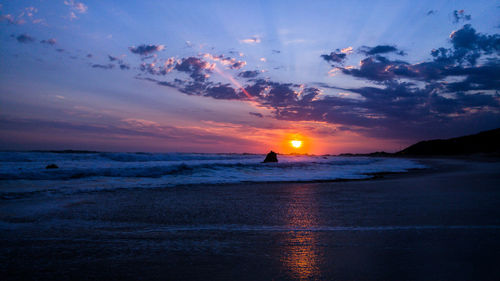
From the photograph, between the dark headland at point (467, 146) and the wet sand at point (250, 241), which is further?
the dark headland at point (467, 146)

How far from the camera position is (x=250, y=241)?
3102mm

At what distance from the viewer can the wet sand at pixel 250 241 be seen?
2.29 meters

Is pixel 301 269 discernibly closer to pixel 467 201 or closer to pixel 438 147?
pixel 467 201

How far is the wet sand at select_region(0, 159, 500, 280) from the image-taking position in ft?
7.50

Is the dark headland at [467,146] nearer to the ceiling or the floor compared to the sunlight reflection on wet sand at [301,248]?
nearer to the ceiling

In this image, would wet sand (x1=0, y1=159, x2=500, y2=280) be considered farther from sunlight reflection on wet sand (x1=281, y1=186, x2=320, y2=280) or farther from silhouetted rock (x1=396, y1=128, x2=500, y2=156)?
silhouetted rock (x1=396, y1=128, x2=500, y2=156)

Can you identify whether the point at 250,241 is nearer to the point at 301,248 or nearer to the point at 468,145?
the point at 301,248

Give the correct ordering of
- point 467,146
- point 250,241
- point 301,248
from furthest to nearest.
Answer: point 467,146, point 250,241, point 301,248

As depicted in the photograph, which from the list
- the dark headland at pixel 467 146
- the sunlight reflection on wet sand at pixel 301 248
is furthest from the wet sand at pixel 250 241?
the dark headland at pixel 467 146

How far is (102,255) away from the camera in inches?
104

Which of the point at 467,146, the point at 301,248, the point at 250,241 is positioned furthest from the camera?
the point at 467,146

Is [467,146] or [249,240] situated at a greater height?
[467,146]

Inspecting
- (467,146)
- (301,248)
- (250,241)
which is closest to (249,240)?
(250,241)

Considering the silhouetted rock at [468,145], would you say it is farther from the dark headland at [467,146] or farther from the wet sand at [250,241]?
the wet sand at [250,241]
